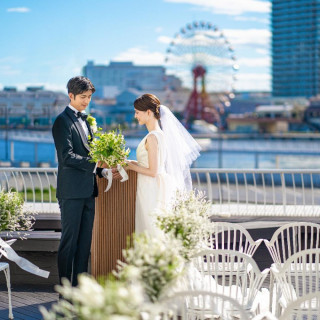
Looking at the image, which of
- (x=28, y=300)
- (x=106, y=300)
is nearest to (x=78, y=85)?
(x=28, y=300)

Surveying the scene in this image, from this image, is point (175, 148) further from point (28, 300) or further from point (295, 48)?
point (295, 48)

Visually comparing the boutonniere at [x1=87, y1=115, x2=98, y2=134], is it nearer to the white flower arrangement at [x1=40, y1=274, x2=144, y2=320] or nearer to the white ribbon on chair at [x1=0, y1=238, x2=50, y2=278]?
the white ribbon on chair at [x1=0, y1=238, x2=50, y2=278]

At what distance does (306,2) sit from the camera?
145m

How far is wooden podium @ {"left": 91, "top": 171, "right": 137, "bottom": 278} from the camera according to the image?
4633mm

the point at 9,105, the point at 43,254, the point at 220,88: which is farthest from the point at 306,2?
the point at 43,254

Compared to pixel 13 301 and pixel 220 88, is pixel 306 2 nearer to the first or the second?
pixel 220 88

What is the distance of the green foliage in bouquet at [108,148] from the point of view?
4172 mm

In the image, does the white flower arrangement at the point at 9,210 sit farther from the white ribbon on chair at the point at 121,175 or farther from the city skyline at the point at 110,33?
the city skyline at the point at 110,33

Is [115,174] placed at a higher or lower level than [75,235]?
higher

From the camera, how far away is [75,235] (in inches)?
175

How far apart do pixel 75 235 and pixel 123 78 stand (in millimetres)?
114669

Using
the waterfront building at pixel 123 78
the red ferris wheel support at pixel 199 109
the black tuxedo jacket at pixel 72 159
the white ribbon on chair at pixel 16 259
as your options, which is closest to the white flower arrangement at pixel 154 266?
the black tuxedo jacket at pixel 72 159

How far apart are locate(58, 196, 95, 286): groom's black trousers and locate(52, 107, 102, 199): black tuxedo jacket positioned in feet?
0.28

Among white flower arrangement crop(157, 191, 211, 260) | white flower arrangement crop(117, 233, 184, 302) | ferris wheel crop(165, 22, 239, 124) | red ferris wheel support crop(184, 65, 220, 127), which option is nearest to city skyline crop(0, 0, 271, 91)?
red ferris wheel support crop(184, 65, 220, 127)
